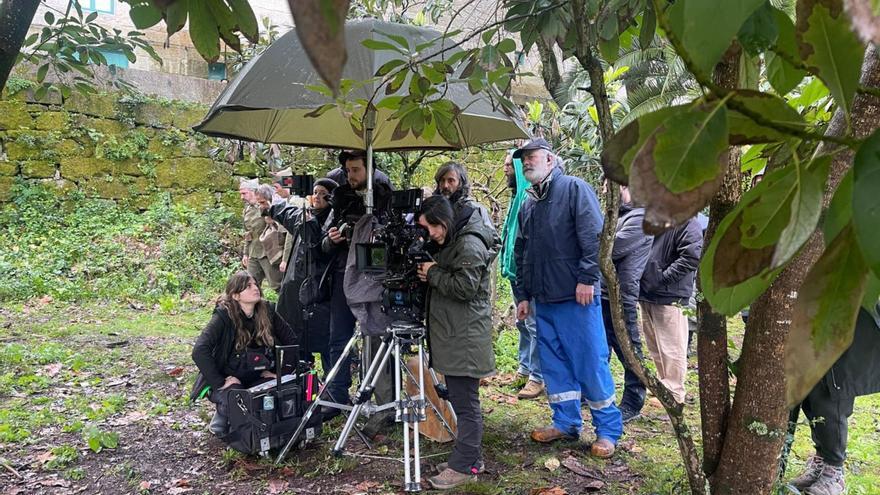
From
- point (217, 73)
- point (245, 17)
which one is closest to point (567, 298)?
point (245, 17)

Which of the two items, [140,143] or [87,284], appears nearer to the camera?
[87,284]

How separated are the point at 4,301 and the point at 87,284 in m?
0.86

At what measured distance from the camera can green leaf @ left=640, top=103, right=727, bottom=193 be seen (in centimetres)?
46

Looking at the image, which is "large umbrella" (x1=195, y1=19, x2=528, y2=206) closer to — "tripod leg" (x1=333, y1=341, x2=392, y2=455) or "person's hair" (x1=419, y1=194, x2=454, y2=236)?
"person's hair" (x1=419, y1=194, x2=454, y2=236)

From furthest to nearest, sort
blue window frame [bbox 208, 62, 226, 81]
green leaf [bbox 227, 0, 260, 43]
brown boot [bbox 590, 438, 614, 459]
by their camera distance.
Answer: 1. blue window frame [bbox 208, 62, 226, 81]
2. brown boot [bbox 590, 438, 614, 459]
3. green leaf [bbox 227, 0, 260, 43]

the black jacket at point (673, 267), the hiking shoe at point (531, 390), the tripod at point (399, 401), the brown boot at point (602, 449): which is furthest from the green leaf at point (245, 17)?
the hiking shoe at point (531, 390)

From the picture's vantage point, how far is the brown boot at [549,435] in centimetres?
379

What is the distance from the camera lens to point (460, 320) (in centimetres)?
330

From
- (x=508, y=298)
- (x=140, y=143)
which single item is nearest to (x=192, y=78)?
(x=140, y=143)

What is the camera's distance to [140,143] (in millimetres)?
8883

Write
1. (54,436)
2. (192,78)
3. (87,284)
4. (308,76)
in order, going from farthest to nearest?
(192,78), (87,284), (54,436), (308,76)

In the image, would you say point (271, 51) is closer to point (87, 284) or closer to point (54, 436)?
point (54, 436)

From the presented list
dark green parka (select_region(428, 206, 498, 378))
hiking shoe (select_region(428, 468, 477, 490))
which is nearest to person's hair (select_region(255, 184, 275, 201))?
dark green parka (select_region(428, 206, 498, 378))

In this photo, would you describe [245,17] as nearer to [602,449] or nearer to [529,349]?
[602,449]
